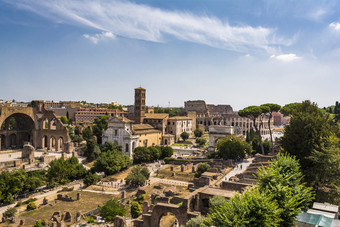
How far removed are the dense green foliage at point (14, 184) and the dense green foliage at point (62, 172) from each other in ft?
5.68

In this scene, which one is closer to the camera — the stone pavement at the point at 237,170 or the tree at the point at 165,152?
the stone pavement at the point at 237,170

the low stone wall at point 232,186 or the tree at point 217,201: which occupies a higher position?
the tree at point 217,201

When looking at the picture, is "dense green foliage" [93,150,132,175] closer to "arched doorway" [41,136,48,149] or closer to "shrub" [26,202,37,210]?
"shrub" [26,202,37,210]

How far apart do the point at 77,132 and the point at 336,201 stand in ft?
204

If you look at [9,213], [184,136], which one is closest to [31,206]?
[9,213]

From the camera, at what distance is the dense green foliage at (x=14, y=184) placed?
28423 mm

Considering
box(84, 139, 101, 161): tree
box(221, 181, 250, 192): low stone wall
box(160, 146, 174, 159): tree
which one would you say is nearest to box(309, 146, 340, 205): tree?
box(221, 181, 250, 192): low stone wall

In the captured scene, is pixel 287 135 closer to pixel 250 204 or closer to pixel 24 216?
pixel 250 204

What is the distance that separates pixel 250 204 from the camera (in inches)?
497

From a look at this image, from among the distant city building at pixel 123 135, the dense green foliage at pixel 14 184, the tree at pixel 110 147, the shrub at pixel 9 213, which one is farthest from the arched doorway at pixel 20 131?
the shrub at pixel 9 213

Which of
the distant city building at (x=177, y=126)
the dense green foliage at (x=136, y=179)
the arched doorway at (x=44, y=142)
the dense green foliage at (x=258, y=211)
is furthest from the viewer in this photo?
the distant city building at (x=177, y=126)

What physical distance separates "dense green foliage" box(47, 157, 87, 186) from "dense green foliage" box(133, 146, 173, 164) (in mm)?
10718

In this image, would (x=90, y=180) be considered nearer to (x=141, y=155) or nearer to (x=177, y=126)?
(x=141, y=155)

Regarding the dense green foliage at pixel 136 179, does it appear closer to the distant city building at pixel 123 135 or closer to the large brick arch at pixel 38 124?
the distant city building at pixel 123 135
